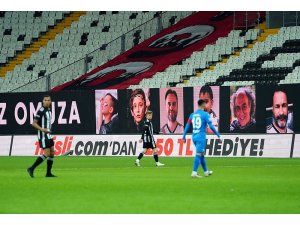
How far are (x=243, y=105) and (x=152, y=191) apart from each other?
22.2 metres

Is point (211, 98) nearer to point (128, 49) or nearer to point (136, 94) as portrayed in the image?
point (136, 94)

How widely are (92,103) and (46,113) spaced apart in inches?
835

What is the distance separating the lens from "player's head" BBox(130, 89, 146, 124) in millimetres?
45531

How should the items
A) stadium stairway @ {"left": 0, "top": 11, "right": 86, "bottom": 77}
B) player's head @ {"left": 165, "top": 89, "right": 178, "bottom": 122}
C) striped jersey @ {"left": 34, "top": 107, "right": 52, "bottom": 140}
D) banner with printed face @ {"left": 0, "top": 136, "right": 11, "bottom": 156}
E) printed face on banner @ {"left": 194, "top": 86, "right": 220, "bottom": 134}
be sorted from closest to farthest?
striped jersey @ {"left": 34, "top": 107, "right": 52, "bottom": 140}, printed face on banner @ {"left": 194, "top": 86, "right": 220, "bottom": 134}, player's head @ {"left": 165, "top": 89, "right": 178, "bottom": 122}, banner with printed face @ {"left": 0, "top": 136, "right": 11, "bottom": 156}, stadium stairway @ {"left": 0, "top": 11, "right": 86, "bottom": 77}

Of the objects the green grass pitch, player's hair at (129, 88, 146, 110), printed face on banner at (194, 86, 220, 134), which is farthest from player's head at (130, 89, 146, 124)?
the green grass pitch

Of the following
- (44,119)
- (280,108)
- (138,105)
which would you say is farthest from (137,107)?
(44,119)

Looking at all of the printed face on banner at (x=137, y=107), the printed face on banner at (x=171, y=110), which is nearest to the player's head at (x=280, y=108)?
the printed face on banner at (x=171, y=110)

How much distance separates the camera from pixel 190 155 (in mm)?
41594

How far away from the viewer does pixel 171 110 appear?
4469cm

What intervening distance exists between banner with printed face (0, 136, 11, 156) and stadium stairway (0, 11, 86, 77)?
11.9 meters

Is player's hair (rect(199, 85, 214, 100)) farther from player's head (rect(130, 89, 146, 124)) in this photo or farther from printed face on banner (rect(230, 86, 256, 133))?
player's head (rect(130, 89, 146, 124))

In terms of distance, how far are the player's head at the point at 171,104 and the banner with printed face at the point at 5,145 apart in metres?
7.74

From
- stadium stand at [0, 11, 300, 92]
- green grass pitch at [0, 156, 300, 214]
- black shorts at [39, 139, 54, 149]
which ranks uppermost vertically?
stadium stand at [0, 11, 300, 92]

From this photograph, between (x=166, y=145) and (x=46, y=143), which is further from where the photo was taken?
(x=166, y=145)
